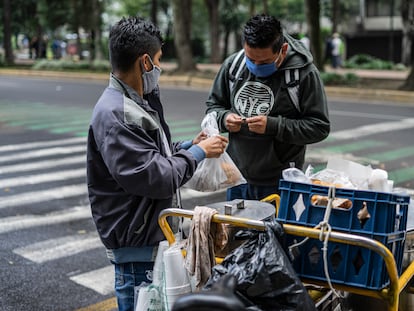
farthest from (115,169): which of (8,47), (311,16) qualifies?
(8,47)

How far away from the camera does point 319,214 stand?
98.5 inches

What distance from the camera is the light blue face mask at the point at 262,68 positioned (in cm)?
355

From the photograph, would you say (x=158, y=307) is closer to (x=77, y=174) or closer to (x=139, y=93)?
(x=139, y=93)

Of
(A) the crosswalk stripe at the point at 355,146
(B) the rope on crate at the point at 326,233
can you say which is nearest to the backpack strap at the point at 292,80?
(B) the rope on crate at the point at 326,233

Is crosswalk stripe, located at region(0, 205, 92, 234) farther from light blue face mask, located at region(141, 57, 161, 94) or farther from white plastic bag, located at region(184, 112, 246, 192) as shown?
light blue face mask, located at region(141, 57, 161, 94)

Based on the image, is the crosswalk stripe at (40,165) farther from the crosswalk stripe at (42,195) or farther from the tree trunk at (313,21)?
the tree trunk at (313,21)

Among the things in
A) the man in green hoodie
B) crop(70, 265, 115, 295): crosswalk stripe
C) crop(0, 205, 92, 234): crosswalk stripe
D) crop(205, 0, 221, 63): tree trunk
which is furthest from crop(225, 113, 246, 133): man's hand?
crop(205, 0, 221, 63): tree trunk

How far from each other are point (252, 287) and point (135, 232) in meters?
0.69

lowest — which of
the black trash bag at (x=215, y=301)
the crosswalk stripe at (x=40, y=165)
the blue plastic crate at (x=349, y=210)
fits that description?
the crosswalk stripe at (x=40, y=165)

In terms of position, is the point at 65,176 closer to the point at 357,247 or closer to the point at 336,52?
the point at 357,247

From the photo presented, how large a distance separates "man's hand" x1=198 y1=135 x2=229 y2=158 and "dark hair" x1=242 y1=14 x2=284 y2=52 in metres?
0.73

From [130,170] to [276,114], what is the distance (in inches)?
55.5

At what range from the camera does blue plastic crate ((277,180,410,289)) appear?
7.84 ft

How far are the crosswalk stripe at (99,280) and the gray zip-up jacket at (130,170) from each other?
1999 millimetres
